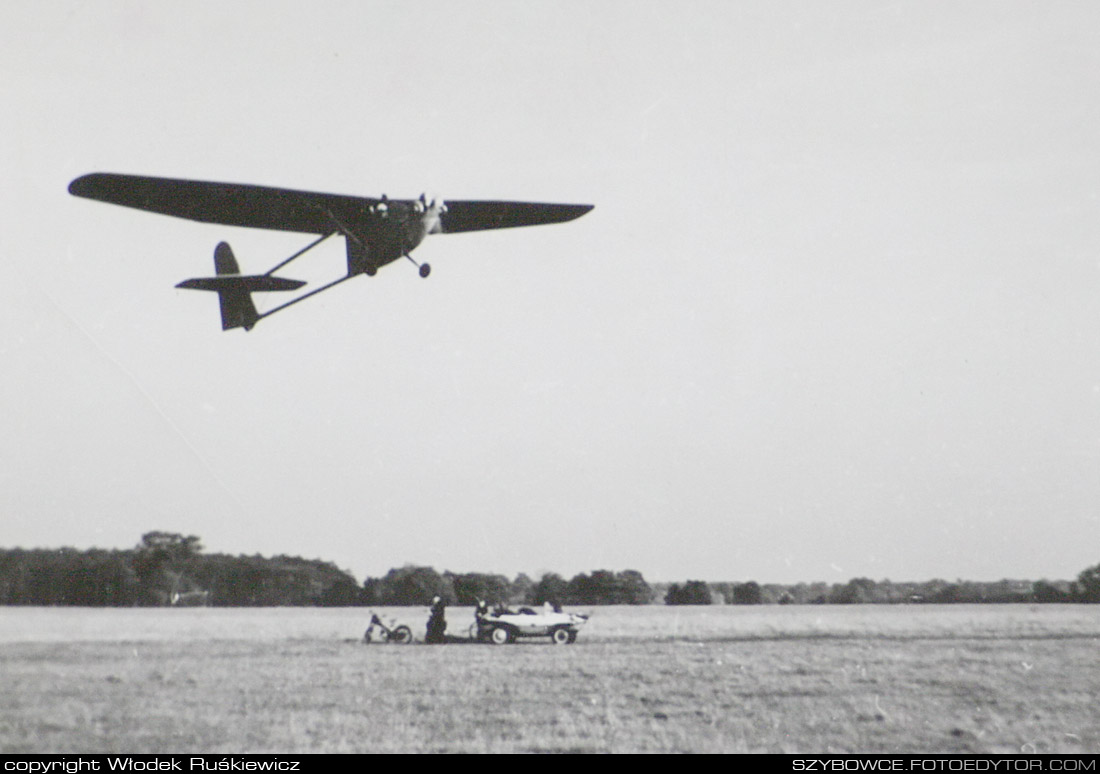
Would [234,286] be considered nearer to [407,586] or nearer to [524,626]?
[524,626]

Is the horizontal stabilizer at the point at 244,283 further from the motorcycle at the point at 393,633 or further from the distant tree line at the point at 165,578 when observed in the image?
the motorcycle at the point at 393,633

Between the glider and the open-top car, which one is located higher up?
the glider

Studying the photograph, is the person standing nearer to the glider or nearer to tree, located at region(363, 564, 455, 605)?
the glider

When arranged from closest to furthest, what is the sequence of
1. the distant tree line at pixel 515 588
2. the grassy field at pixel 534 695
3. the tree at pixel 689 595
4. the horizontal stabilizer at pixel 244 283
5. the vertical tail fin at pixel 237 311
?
the horizontal stabilizer at pixel 244 283 → the grassy field at pixel 534 695 → the vertical tail fin at pixel 237 311 → the distant tree line at pixel 515 588 → the tree at pixel 689 595

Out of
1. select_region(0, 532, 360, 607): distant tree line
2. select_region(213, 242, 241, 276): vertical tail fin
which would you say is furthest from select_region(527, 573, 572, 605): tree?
select_region(213, 242, 241, 276): vertical tail fin

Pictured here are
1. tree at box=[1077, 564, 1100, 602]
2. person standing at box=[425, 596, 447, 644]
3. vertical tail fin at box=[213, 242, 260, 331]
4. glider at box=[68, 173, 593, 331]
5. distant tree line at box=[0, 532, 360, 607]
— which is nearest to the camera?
glider at box=[68, 173, 593, 331]

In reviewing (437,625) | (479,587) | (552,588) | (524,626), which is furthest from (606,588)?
(437,625)

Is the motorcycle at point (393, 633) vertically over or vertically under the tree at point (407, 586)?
under

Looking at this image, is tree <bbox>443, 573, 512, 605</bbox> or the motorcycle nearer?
the motorcycle

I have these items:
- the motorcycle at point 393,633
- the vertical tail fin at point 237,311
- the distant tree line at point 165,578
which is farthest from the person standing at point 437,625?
the vertical tail fin at point 237,311
